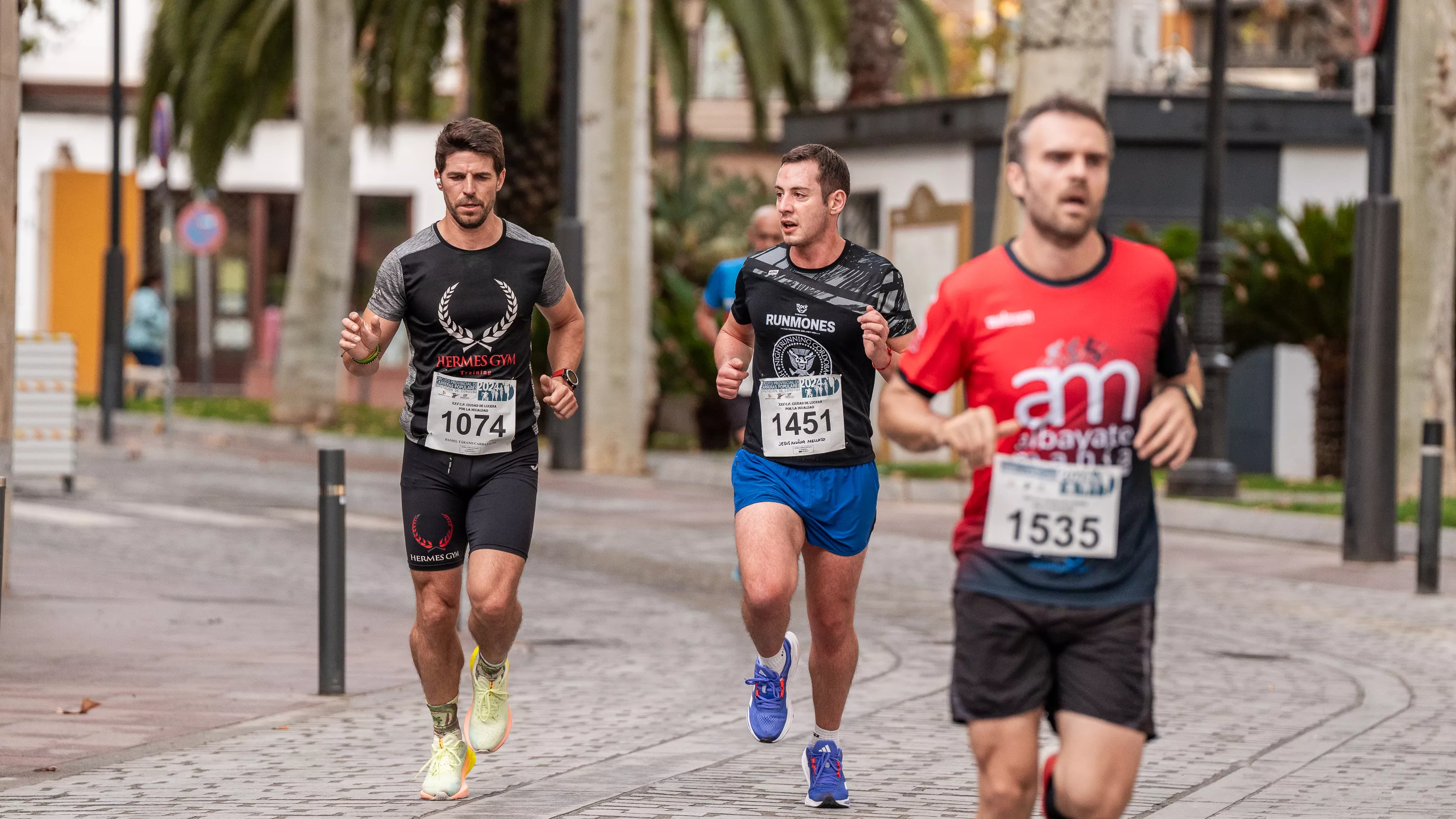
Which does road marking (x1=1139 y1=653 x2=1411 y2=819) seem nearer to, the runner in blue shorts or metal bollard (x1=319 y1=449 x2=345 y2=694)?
the runner in blue shorts

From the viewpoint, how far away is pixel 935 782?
23.2ft

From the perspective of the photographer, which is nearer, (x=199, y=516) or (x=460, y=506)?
(x=460, y=506)

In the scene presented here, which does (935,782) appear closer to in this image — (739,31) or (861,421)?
(861,421)

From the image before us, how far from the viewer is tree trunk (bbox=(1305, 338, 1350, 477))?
68.4 feet

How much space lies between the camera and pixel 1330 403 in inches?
827

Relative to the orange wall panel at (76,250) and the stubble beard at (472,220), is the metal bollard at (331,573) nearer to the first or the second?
the stubble beard at (472,220)

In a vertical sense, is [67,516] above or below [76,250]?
below

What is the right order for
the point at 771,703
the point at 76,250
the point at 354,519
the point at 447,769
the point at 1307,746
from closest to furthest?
the point at 447,769 → the point at 771,703 → the point at 1307,746 → the point at 354,519 → the point at 76,250

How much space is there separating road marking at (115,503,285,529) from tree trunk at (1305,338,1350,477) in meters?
10.0

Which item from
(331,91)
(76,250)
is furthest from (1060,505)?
(76,250)

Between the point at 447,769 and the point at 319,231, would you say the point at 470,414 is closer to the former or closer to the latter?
the point at 447,769

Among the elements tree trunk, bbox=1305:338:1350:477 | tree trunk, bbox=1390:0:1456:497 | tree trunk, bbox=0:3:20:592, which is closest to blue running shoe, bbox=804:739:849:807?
tree trunk, bbox=0:3:20:592

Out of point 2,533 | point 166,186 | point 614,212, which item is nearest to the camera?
point 2,533

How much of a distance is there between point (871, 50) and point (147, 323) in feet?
36.7
